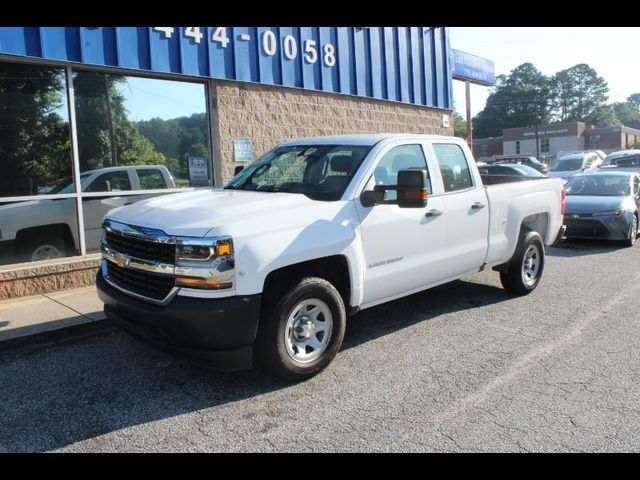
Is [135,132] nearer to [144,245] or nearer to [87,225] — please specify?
[87,225]

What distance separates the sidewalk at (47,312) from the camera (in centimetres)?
540

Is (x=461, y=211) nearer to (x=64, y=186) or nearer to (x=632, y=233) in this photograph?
(x=64, y=186)

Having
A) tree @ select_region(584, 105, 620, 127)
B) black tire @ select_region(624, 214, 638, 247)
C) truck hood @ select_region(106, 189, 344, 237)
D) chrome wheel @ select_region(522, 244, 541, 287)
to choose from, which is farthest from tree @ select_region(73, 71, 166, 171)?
A: tree @ select_region(584, 105, 620, 127)

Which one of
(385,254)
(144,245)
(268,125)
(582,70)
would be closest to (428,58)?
(268,125)

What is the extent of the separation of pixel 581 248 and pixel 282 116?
20.0 ft

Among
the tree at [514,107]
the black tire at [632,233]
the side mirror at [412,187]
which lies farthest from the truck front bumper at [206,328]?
the tree at [514,107]

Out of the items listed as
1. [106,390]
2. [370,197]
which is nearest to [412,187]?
[370,197]

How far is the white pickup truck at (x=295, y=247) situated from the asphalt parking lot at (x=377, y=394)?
0.40m

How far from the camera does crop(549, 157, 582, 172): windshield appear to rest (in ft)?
72.0

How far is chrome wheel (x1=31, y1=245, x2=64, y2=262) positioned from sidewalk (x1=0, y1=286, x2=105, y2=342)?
22.0 inches

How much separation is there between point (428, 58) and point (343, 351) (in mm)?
10060

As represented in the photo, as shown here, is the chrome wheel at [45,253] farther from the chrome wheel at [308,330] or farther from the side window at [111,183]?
the chrome wheel at [308,330]

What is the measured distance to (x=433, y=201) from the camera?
206 inches

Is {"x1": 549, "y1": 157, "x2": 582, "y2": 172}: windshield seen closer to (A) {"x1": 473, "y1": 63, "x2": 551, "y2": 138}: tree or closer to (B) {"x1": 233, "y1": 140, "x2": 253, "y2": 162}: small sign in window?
(B) {"x1": 233, "y1": 140, "x2": 253, "y2": 162}: small sign in window
